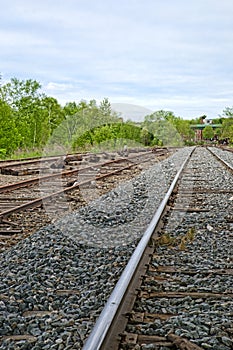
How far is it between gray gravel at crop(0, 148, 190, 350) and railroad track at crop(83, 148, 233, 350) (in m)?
0.18

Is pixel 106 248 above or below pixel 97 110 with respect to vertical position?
below

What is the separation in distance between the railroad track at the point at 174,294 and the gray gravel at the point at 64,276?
0.58ft

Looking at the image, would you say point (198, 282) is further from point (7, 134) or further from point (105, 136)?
point (105, 136)

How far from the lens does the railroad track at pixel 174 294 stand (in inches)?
93.7

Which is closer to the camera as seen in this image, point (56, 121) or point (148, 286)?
point (148, 286)

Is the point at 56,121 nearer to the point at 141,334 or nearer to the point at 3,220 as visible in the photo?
the point at 3,220

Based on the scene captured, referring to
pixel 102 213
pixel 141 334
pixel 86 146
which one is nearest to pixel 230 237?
pixel 102 213

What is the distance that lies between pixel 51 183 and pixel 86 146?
20.7 meters

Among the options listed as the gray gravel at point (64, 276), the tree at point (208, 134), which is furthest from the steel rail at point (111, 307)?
the tree at point (208, 134)

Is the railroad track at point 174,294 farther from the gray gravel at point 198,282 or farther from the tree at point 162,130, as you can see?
the tree at point 162,130

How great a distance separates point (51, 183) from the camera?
9.84 metres

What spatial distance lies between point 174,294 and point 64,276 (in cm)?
93

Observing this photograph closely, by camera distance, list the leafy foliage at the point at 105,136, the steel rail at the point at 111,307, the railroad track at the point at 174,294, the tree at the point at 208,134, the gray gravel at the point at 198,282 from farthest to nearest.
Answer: the tree at the point at 208,134 < the leafy foliage at the point at 105,136 < the gray gravel at the point at 198,282 < the railroad track at the point at 174,294 < the steel rail at the point at 111,307

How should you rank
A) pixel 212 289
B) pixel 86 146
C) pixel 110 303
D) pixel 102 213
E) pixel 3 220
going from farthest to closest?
pixel 86 146
pixel 102 213
pixel 3 220
pixel 212 289
pixel 110 303
